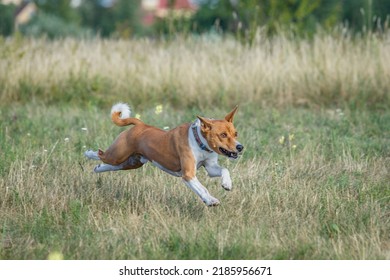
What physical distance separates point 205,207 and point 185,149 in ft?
1.83

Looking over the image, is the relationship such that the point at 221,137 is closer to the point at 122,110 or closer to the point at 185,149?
the point at 185,149

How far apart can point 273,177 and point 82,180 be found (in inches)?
62.1

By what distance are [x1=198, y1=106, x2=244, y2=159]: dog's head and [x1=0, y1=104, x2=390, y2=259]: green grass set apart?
498mm

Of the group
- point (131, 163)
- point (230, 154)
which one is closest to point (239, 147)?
point (230, 154)

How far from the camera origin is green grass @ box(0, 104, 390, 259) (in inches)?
195

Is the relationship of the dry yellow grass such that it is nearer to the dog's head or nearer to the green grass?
the green grass

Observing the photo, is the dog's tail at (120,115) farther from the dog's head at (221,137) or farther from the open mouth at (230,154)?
the open mouth at (230,154)

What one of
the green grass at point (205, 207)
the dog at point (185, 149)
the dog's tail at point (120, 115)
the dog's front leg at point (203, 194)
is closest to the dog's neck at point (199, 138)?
the dog at point (185, 149)

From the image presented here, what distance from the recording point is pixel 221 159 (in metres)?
7.50

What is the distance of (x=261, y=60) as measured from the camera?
37.2 ft

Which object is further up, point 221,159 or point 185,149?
point 185,149

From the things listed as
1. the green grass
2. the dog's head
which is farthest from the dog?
the green grass
